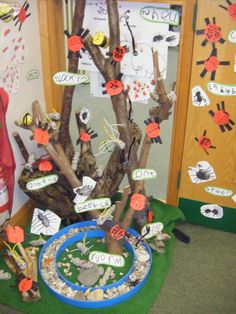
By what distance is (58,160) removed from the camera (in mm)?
1670

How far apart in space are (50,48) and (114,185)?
2.76ft

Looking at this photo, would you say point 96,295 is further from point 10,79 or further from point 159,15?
point 159,15

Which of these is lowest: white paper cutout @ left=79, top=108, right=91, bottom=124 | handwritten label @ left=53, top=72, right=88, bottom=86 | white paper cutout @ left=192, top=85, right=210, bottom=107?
white paper cutout @ left=79, top=108, right=91, bottom=124

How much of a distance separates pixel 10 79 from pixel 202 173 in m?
1.12

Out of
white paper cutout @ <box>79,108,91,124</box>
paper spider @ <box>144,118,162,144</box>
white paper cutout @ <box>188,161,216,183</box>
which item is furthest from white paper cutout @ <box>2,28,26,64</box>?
white paper cutout @ <box>188,161,216,183</box>

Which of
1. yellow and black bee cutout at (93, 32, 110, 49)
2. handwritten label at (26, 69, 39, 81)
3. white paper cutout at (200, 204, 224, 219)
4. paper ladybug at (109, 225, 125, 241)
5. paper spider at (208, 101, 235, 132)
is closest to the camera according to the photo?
yellow and black bee cutout at (93, 32, 110, 49)

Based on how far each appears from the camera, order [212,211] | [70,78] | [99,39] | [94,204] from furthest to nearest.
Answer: [212,211], [94,204], [70,78], [99,39]

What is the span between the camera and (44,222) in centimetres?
180

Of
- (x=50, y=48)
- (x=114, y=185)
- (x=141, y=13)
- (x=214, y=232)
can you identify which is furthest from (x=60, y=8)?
(x=214, y=232)

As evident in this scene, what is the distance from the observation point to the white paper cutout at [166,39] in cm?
177

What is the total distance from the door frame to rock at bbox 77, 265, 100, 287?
68cm

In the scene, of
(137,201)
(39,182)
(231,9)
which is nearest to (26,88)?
(39,182)

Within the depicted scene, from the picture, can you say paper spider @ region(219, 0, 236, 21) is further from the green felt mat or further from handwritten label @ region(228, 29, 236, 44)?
the green felt mat

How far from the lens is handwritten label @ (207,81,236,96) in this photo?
1.72 metres
